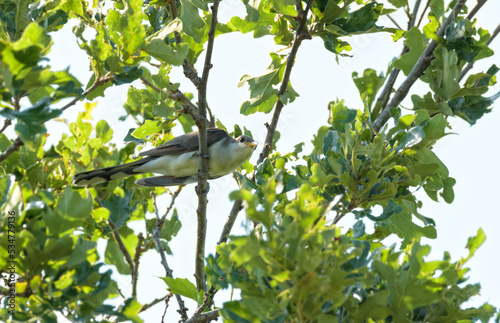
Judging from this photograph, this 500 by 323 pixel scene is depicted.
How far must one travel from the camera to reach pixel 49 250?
2752 mm

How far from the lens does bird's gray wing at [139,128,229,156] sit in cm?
659

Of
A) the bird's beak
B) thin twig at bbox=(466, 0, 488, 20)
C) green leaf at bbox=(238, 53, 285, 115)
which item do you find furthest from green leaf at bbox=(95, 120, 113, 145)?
thin twig at bbox=(466, 0, 488, 20)

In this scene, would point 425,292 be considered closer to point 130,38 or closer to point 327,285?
point 327,285

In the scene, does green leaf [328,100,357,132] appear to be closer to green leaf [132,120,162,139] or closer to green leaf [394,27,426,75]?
green leaf [394,27,426,75]

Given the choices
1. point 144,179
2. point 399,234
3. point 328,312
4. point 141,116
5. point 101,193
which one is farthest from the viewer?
point 141,116

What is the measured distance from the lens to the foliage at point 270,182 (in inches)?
105

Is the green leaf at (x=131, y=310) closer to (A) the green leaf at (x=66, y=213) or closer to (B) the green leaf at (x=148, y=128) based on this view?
(A) the green leaf at (x=66, y=213)

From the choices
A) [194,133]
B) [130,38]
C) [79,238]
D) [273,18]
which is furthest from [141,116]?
[79,238]

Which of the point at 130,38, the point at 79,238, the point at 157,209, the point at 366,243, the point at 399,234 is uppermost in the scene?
the point at 157,209

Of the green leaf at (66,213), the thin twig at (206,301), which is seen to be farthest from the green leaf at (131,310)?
the thin twig at (206,301)

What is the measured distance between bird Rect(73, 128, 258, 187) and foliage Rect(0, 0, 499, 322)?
441 mm

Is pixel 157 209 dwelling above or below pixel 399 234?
above

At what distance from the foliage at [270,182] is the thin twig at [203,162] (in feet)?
0.57

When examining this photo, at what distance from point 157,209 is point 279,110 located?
6.03 feet
